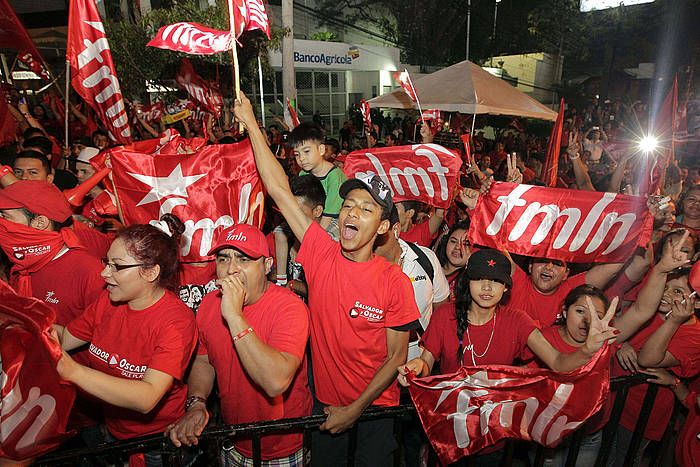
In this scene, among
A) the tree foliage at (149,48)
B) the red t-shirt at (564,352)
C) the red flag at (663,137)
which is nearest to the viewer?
the red t-shirt at (564,352)

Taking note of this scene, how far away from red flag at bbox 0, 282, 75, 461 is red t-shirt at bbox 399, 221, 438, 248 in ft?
11.1

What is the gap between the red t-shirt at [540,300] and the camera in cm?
370

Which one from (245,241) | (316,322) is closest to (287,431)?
(316,322)

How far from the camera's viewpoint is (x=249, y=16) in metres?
4.37

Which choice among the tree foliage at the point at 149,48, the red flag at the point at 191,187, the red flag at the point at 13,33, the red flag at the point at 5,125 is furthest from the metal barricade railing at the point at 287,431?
the tree foliage at the point at 149,48

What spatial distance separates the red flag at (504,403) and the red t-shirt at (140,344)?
1.25m

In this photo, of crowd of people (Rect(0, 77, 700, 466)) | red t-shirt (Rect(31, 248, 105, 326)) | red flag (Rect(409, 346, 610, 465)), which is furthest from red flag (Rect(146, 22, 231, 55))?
red flag (Rect(409, 346, 610, 465))

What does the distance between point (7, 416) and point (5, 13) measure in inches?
240

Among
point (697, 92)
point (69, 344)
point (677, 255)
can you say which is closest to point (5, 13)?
point (69, 344)

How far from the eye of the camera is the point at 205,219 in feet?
13.9

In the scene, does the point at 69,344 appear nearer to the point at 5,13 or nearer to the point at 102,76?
the point at 102,76

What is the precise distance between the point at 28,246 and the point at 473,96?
8007 millimetres

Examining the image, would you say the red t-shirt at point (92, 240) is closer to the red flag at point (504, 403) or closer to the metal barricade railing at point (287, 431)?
the metal barricade railing at point (287, 431)

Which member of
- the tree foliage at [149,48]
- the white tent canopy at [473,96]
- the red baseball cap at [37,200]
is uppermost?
the tree foliage at [149,48]
